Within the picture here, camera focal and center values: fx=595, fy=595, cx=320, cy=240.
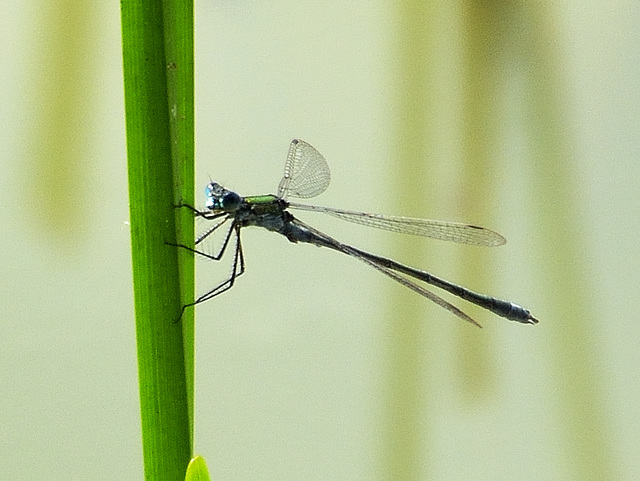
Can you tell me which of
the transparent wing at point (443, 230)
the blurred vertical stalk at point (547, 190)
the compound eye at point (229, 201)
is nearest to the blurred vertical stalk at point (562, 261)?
the blurred vertical stalk at point (547, 190)

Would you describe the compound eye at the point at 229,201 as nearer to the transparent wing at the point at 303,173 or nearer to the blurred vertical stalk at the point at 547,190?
the transparent wing at the point at 303,173

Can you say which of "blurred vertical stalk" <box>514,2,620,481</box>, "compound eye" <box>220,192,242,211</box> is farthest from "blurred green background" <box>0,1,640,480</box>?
"compound eye" <box>220,192,242,211</box>

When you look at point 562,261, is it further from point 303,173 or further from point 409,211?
point 303,173

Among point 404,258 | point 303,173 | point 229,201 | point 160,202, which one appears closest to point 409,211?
point 404,258

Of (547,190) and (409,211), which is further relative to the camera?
(547,190)

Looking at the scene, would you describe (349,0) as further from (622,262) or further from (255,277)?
(622,262)

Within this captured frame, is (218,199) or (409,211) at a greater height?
(218,199)
